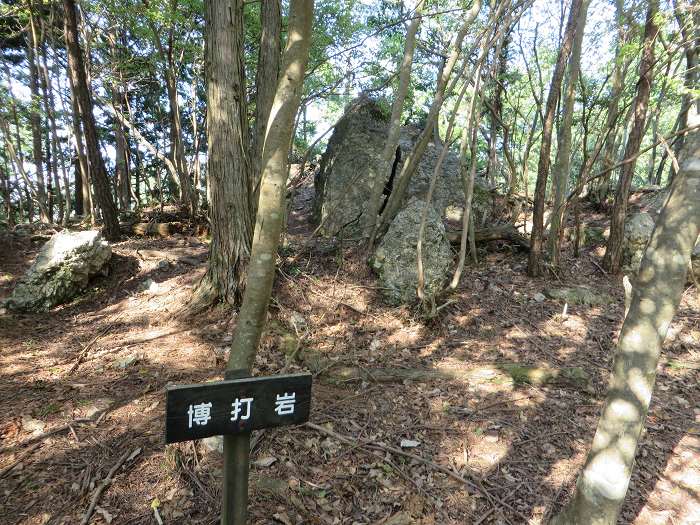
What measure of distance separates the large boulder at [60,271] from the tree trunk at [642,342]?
6.45 metres

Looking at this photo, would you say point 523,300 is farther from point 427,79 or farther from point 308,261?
point 427,79

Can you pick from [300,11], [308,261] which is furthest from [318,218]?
[300,11]

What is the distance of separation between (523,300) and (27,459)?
657cm

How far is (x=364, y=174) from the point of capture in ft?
28.5

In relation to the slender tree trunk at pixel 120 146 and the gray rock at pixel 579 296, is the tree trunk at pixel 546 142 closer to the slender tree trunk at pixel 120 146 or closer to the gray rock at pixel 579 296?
the gray rock at pixel 579 296

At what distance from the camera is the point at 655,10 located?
611 centimetres

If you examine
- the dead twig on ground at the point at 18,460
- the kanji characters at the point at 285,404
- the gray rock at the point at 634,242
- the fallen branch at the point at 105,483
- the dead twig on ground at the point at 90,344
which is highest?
the gray rock at the point at 634,242

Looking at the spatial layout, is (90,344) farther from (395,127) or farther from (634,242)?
(634,242)

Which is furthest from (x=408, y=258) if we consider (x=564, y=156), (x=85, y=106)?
(x=85, y=106)

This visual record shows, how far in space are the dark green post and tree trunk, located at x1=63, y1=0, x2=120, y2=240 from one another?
291 inches

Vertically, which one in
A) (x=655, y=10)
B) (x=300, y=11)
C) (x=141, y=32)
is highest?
(x=141, y=32)

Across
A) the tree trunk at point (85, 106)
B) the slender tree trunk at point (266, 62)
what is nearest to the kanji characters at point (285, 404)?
the slender tree trunk at point (266, 62)

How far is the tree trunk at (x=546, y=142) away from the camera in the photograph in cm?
659

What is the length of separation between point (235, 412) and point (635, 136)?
8277 mm
